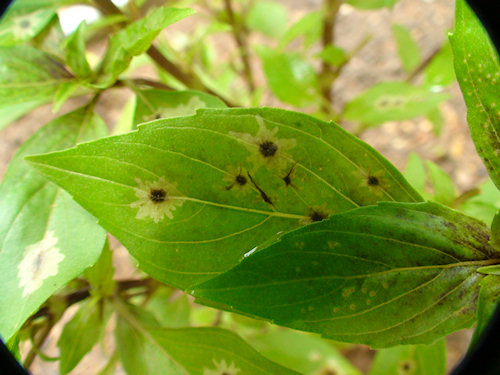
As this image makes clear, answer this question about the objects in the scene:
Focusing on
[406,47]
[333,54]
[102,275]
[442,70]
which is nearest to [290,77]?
[333,54]

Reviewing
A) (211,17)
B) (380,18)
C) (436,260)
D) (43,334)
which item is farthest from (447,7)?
(43,334)

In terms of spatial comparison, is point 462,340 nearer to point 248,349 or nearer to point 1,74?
point 248,349

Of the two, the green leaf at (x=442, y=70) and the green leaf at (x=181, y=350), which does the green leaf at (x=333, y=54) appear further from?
the green leaf at (x=181, y=350)

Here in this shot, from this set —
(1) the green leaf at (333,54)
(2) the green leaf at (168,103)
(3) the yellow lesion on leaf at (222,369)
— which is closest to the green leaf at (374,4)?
(1) the green leaf at (333,54)

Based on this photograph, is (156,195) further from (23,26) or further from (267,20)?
(267,20)

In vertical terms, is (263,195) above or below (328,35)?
below

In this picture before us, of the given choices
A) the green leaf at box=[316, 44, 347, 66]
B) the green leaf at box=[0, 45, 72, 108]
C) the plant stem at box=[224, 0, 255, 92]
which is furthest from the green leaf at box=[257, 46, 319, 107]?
the green leaf at box=[0, 45, 72, 108]
